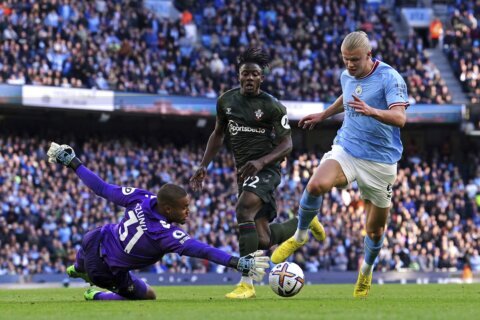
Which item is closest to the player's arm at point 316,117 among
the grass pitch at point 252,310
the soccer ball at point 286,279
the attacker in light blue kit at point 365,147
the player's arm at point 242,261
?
the attacker in light blue kit at point 365,147

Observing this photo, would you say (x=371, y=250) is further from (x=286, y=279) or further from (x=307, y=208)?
(x=286, y=279)

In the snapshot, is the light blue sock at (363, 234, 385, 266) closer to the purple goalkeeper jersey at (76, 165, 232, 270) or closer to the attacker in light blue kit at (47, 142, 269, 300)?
the attacker in light blue kit at (47, 142, 269, 300)

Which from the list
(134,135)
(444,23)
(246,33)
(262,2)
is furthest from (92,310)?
(444,23)

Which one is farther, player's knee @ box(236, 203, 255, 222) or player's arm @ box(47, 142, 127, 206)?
player's knee @ box(236, 203, 255, 222)

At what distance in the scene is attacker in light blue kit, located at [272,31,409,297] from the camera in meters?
11.1

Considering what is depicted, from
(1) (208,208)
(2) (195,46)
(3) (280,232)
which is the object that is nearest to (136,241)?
(3) (280,232)

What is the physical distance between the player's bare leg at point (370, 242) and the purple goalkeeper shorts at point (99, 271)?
259cm

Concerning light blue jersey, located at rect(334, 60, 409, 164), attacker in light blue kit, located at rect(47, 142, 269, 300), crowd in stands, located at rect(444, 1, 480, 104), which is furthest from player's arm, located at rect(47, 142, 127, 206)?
crowd in stands, located at rect(444, 1, 480, 104)

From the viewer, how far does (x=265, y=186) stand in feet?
41.5

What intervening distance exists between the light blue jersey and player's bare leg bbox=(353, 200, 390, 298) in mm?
617

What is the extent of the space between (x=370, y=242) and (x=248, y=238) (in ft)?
4.50

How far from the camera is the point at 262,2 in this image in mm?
38219

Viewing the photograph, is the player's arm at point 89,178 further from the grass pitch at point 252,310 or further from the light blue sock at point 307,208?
the light blue sock at point 307,208

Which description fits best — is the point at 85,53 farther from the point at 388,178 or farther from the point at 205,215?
the point at 388,178
